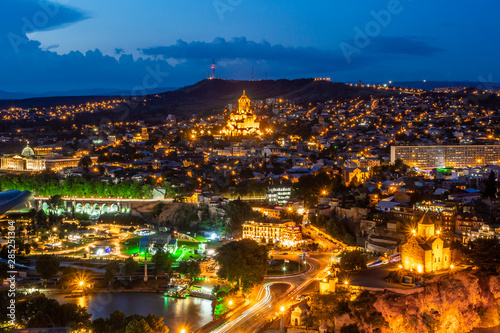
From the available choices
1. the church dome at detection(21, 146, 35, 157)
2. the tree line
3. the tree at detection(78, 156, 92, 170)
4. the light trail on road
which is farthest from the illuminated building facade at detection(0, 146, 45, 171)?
the light trail on road

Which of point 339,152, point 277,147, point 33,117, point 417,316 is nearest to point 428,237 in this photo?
point 417,316

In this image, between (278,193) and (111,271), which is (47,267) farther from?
(278,193)

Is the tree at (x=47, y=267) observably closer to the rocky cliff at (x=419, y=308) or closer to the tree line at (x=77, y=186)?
the rocky cliff at (x=419, y=308)

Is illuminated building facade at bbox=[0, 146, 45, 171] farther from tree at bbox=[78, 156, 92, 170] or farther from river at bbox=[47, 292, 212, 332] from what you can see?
river at bbox=[47, 292, 212, 332]

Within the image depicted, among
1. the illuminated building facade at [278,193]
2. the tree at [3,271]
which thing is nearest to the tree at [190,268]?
the tree at [3,271]

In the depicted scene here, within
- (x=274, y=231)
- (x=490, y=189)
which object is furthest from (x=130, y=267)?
(x=490, y=189)
